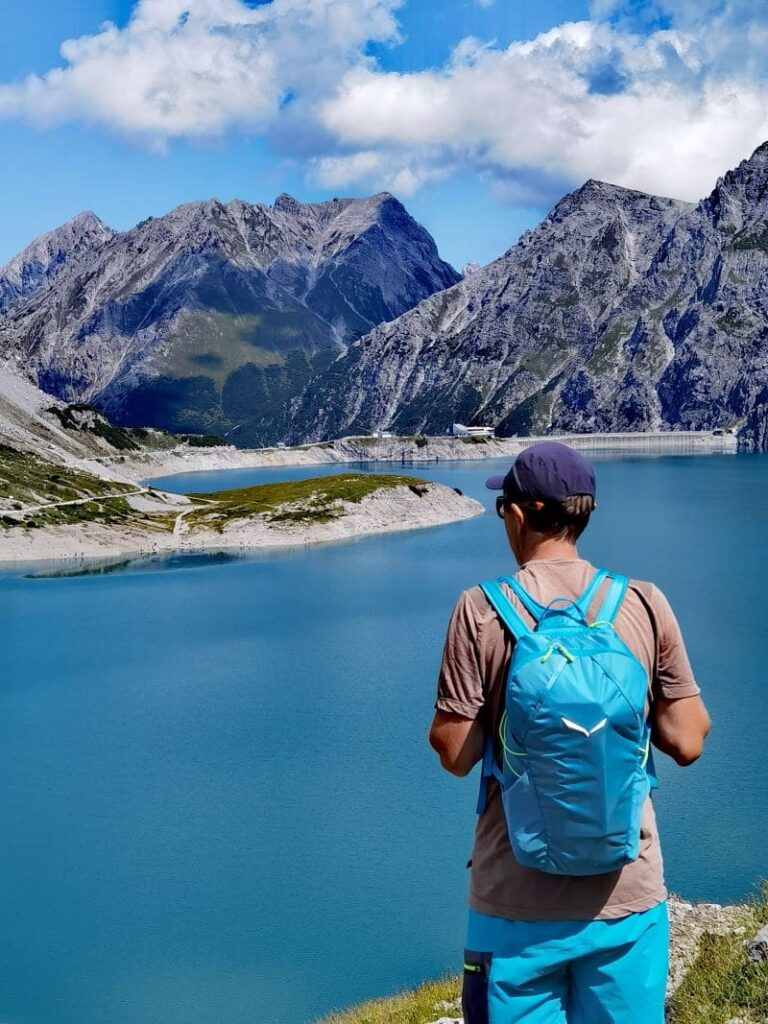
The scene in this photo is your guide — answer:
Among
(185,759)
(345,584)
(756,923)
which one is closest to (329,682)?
(185,759)

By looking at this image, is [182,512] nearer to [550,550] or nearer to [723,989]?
[723,989]

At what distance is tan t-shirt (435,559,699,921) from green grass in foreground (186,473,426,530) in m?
99.0

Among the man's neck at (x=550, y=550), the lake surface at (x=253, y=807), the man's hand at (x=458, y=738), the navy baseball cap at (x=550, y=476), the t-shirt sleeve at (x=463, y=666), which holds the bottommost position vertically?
the lake surface at (x=253, y=807)

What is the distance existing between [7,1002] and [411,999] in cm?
1035

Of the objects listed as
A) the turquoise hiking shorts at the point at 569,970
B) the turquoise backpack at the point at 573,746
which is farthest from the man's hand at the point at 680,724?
the turquoise hiking shorts at the point at 569,970

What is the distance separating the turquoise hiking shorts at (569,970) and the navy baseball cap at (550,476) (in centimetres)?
227

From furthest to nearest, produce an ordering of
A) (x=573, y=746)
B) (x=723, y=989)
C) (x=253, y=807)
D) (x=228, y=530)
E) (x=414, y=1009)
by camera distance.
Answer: (x=228, y=530)
(x=253, y=807)
(x=414, y=1009)
(x=723, y=989)
(x=573, y=746)

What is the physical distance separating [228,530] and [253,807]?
7472 centimetres

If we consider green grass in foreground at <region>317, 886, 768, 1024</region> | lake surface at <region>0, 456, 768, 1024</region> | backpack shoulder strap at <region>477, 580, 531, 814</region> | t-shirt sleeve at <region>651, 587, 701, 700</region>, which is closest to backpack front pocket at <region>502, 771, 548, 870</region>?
backpack shoulder strap at <region>477, 580, 531, 814</region>

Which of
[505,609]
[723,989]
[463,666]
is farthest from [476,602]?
[723,989]

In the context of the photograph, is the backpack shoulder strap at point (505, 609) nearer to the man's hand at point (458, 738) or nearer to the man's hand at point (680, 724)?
the man's hand at point (458, 738)

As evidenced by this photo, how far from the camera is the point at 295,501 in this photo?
112 meters

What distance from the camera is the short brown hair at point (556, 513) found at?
5723 mm

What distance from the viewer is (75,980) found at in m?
20.3
